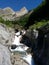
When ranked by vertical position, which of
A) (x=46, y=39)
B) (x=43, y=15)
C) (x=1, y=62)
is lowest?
(x=1, y=62)

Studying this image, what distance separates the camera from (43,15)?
51.1m

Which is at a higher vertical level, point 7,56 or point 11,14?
point 11,14

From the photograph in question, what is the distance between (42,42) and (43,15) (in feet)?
70.7

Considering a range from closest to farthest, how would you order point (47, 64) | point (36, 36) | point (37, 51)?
point (47, 64) < point (37, 51) < point (36, 36)

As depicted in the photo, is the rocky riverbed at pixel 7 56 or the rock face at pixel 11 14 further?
the rock face at pixel 11 14

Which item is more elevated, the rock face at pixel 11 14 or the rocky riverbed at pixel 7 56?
the rock face at pixel 11 14

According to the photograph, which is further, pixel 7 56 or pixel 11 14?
pixel 11 14

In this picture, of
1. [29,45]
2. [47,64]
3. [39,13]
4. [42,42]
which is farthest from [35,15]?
[47,64]

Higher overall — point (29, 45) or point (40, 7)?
point (40, 7)

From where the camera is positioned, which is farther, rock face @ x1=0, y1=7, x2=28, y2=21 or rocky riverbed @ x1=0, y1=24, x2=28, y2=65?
rock face @ x1=0, y1=7, x2=28, y2=21

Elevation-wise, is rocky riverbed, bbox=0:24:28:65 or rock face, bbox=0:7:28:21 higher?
rock face, bbox=0:7:28:21

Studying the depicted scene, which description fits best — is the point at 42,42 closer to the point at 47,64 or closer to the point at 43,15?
the point at 47,64

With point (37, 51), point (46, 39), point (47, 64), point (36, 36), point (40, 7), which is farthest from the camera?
point (40, 7)

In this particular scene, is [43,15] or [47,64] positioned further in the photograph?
[43,15]
